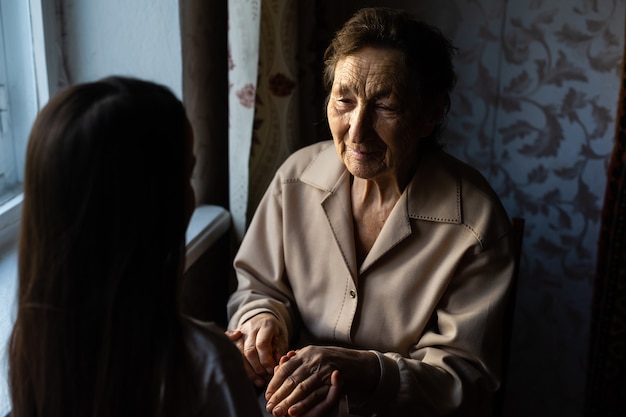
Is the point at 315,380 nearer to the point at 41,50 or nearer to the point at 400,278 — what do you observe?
the point at 400,278

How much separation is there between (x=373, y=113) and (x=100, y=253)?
727mm

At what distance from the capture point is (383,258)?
1390 millimetres

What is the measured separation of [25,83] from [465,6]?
3.52 ft

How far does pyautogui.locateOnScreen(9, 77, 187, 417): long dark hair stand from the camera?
688mm

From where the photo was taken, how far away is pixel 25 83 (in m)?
1.49

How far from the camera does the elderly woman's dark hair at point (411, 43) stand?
1305 millimetres

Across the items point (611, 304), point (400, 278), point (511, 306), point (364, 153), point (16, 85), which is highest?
point (16, 85)

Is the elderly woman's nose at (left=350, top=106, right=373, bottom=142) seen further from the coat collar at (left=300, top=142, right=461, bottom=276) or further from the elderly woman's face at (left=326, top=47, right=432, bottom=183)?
the coat collar at (left=300, top=142, right=461, bottom=276)

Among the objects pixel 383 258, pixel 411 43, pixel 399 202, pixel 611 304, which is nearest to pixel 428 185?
pixel 399 202

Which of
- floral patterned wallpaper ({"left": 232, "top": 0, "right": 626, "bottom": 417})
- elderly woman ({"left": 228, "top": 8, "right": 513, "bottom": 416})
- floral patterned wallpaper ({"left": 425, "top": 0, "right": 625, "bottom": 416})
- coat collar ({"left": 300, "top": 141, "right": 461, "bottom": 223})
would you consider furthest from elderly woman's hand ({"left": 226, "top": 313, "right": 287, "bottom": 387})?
floral patterned wallpaper ({"left": 425, "top": 0, "right": 625, "bottom": 416})

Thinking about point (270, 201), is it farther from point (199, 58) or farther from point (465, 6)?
point (465, 6)

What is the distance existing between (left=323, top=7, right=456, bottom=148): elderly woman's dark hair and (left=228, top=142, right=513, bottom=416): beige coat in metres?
0.16

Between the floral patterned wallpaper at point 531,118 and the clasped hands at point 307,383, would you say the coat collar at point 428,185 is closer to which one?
the floral patterned wallpaper at point 531,118

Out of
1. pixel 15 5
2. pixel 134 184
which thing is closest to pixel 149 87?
pixel 134 184
